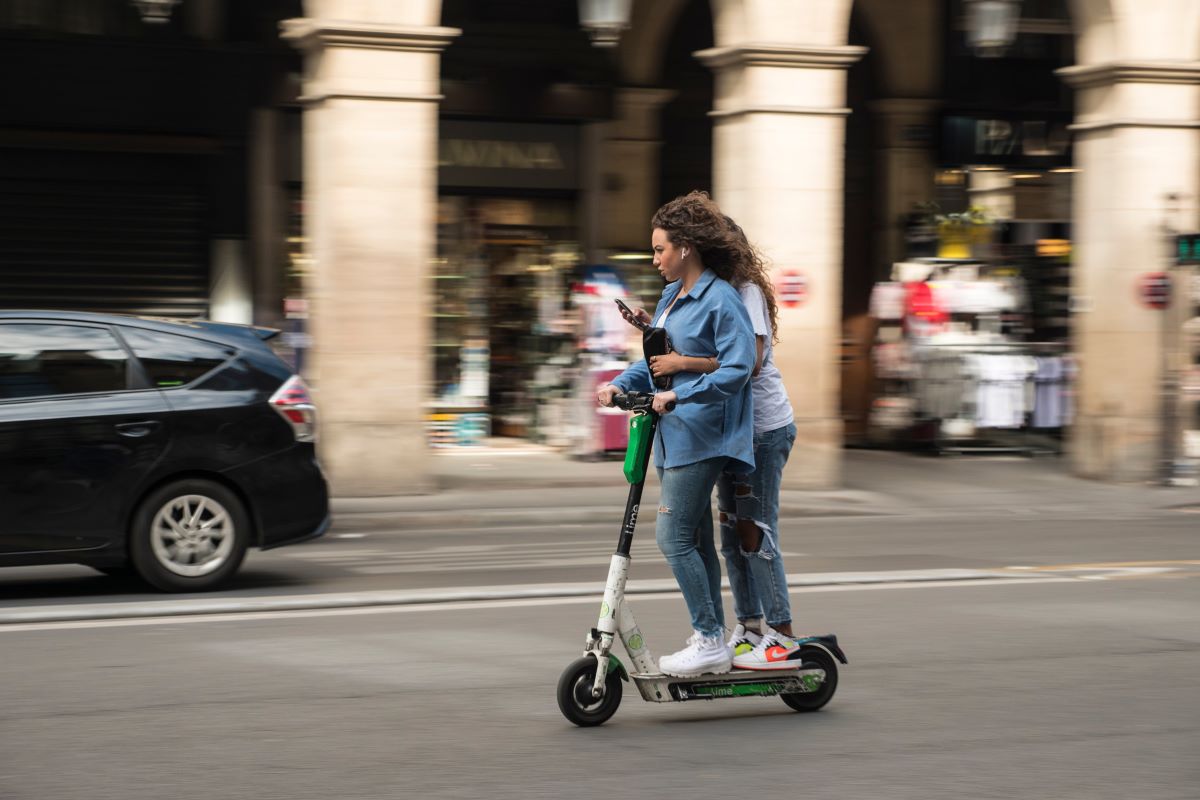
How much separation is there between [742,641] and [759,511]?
453 millimetres

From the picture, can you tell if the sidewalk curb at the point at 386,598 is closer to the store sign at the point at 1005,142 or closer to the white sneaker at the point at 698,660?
the white sneaker at the point at 698,660

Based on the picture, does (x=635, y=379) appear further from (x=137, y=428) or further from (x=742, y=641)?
(x=137, y=428)

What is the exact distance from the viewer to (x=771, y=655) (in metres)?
5.99

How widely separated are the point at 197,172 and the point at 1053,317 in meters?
9.29

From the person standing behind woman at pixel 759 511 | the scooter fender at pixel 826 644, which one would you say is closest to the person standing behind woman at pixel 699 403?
the person standing behind woman at pixel 759 511

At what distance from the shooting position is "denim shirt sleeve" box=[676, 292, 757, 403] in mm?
5711

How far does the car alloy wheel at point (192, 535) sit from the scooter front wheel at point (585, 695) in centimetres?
365

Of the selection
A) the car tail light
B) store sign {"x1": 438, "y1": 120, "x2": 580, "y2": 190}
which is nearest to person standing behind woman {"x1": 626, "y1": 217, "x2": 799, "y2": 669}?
the car tail light

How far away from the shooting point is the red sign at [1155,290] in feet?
52.8

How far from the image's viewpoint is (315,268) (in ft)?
46.3

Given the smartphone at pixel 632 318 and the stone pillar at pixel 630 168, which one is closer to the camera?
the smartphone at pixel 632 318

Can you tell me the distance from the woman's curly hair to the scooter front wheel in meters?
1.40

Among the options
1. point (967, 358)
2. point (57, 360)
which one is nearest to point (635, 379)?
point (57, 360)

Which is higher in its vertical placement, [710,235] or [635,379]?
[710,235]
